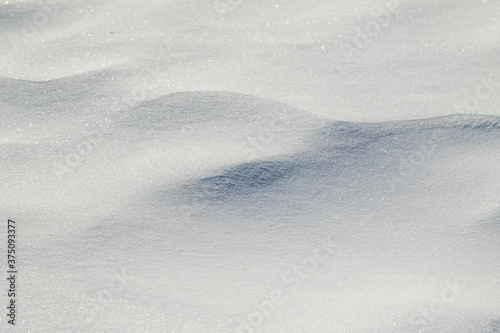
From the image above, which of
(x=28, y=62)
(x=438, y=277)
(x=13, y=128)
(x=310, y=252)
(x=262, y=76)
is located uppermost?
(x=28, y=62)

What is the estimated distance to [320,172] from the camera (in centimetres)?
156

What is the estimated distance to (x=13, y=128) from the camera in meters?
1.60

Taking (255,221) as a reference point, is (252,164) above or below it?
above

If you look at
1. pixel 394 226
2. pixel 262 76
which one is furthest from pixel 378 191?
pixel 262 76

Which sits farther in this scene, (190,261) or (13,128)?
(13,128)

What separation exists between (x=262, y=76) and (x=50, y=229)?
930 millimetres

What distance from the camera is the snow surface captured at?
1.37 meters

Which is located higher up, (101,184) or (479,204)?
(101,184)

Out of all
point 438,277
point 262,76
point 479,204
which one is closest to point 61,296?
point 262,76

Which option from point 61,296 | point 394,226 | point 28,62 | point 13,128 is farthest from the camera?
point 28,62

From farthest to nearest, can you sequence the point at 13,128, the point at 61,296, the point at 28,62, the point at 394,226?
the point at 28,62, the point at 13,128, the point at 394,226, the point at 61,296

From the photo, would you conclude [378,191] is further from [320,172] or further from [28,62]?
[28,62]

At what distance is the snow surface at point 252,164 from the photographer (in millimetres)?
1369

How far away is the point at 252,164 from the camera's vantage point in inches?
60.4
